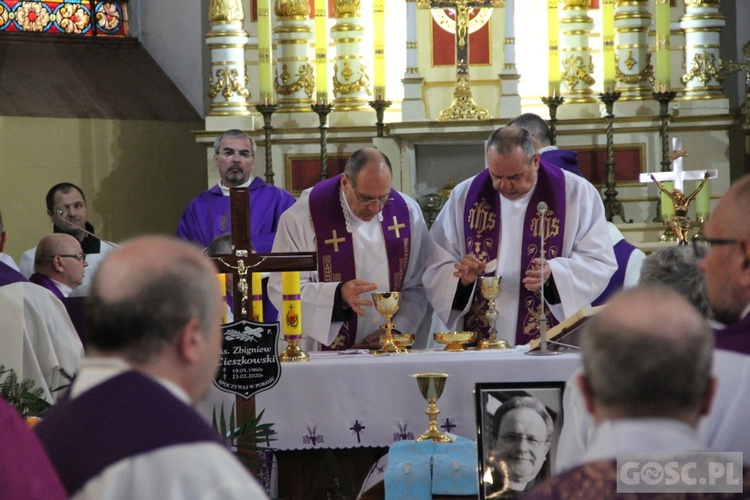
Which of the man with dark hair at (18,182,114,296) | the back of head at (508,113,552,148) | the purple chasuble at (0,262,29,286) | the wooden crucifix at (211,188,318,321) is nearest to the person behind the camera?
the wooden crucifix at (211,188,318,321)

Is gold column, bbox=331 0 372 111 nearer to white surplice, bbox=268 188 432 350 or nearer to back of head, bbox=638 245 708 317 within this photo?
white surplice, bbox=268 188 432 350

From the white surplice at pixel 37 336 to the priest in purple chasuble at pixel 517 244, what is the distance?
1632 millimetres

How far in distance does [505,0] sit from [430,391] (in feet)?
16.1

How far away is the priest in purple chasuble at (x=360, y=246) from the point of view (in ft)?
19.1

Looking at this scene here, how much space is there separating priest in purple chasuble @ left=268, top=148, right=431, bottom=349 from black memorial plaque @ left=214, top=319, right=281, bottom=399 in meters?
0.98

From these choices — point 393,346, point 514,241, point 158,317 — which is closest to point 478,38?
point 514,241

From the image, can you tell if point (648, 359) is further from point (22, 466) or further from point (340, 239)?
point (340, 239)

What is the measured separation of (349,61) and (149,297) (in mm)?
7293

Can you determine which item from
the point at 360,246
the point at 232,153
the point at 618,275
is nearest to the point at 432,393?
the point at 360,246

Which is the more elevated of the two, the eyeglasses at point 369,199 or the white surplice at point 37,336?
the eyeglasses at point 369,199

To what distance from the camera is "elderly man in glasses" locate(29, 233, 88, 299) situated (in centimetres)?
616

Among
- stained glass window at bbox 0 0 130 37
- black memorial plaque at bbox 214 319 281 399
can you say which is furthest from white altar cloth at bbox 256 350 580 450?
stained glass window at bbox 0 0 130 37

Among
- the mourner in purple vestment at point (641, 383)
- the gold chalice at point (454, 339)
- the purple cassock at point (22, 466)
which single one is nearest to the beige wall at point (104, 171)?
the gold chalice at point (454, 339)

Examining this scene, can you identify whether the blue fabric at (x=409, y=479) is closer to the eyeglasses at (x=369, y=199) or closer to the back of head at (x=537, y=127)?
the eyeglasses at (x=369, y=199)
